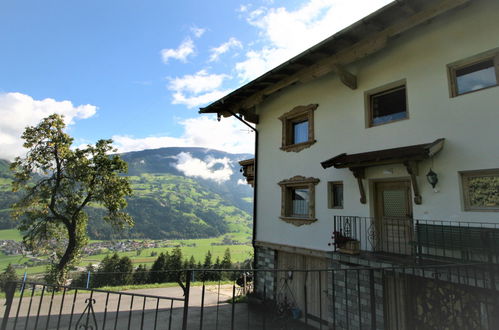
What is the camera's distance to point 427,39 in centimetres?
620

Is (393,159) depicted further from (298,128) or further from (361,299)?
(298,128)

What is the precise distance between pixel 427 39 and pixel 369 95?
5.65ft

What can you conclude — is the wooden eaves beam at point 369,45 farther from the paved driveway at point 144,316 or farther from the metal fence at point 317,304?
the paved driveway at point 144,316

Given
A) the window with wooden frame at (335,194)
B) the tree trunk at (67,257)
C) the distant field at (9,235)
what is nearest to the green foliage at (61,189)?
the tree trunk at (67,257)

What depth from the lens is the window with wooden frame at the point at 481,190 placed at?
497 cm

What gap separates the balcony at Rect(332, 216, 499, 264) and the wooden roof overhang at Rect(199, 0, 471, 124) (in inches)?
152

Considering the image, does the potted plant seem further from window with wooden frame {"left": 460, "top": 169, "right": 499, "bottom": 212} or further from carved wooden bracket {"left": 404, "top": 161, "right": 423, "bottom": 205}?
window with wooden frame {"left": 460, "top": 169, "right": 499, "bottom": 212}

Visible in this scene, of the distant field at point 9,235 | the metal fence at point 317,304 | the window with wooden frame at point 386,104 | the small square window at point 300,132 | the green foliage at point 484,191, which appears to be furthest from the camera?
the distant field at point 9,235

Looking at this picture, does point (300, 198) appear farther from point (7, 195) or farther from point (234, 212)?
point (234, 212)

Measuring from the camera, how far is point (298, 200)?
895 centimetres

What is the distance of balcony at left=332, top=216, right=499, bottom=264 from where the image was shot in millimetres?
4434

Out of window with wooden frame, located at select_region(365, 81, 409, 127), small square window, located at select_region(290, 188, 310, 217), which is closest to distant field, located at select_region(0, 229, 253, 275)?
small square window, located at select_region(290, 188, 310, 217)

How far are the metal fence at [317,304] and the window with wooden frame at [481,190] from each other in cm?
144

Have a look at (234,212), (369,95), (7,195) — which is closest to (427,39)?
(369,95)
